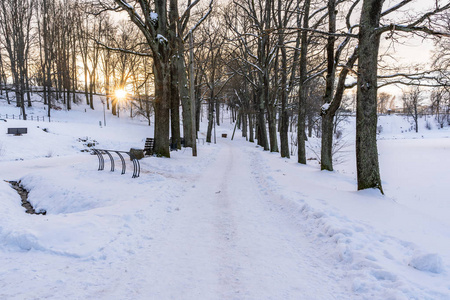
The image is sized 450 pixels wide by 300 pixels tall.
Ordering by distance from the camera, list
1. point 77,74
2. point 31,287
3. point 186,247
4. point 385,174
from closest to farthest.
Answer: point 31,287 → point 186,247 → point 385,174 → point 77,74

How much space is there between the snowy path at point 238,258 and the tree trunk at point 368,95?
10.1 ft

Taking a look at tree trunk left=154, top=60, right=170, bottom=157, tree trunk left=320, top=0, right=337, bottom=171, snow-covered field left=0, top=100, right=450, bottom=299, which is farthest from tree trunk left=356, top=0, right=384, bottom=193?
tree trunk left=154, top=60, right=170, bottom=157

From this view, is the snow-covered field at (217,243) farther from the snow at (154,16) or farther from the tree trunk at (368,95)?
the snow at (154,16)

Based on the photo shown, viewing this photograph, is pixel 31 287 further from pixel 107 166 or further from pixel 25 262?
pixel 107 166

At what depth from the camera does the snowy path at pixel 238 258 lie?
2.88 m

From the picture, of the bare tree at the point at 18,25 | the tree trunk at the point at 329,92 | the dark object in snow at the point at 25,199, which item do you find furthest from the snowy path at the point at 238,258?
the bare tree at the point at 18,25

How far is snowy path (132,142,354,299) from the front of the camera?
9.43 ft

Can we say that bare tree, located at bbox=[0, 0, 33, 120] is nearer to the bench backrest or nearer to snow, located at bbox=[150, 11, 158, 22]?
the bench backrest

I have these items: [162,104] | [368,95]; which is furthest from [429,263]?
[162,104]

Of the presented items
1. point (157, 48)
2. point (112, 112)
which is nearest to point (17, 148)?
point (157, 48)

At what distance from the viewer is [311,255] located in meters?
3.74

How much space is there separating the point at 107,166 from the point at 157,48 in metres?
5.92

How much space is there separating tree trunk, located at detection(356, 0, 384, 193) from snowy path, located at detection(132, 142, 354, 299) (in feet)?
10.1

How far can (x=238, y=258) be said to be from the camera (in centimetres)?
359
